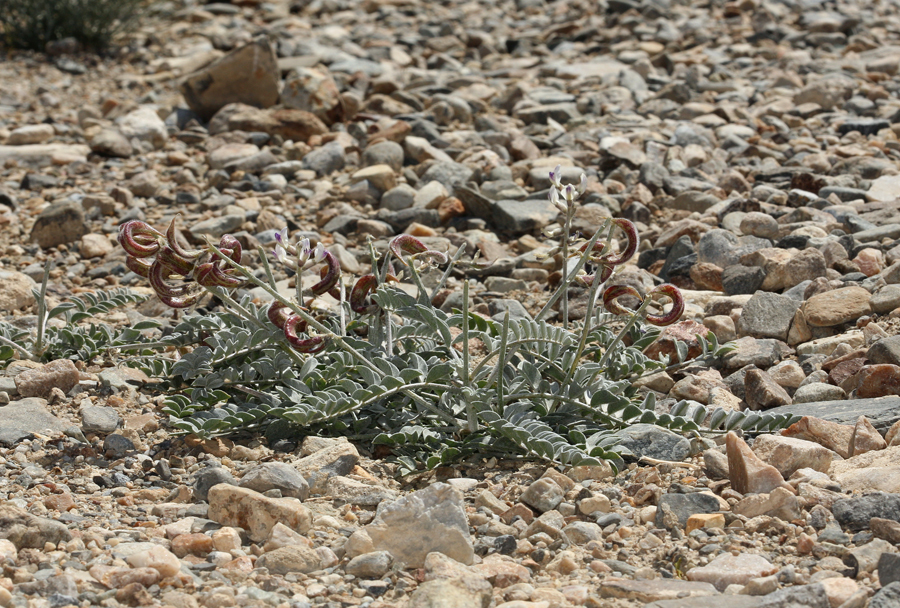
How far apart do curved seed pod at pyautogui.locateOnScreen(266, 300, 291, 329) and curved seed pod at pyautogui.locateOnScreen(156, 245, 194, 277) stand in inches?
10.9

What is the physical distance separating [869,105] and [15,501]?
636 centimetres

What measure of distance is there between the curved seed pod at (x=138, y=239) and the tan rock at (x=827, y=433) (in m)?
2.08

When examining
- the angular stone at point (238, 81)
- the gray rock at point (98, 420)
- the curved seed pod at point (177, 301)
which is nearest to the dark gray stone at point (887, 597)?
the curved seed pod at point (177, 301)

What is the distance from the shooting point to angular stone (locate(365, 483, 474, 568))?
2.30 meters

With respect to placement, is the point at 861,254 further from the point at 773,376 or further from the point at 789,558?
the point at 789,558

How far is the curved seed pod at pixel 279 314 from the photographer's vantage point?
9.52 ft

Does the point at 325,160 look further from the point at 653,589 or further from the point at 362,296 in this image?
the point at 653,589

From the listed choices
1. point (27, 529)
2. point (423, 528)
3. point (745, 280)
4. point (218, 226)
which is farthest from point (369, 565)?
point (218, 226)

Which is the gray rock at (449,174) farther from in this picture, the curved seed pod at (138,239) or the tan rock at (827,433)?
the tan rock at (827,433)

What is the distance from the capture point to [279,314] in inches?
114

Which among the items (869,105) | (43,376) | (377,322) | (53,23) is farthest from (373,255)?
(53,23)

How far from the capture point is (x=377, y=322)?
321cm

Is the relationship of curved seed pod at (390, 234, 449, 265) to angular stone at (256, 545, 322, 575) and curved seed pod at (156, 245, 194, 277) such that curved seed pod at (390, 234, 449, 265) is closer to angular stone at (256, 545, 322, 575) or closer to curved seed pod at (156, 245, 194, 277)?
curved seed pod at (156, 245, 194, 277)

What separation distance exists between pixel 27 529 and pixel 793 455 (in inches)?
82.3
